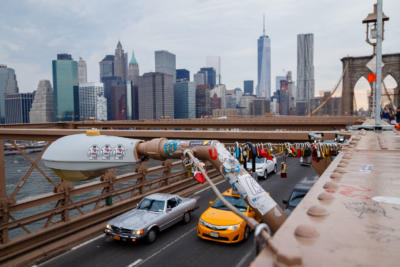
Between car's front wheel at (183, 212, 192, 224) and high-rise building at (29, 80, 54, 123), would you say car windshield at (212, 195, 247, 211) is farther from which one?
high-rise building at (29, 80, 54, 123)

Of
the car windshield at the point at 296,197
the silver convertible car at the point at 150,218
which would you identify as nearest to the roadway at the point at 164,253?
the silver convertible car at the point at 150,218

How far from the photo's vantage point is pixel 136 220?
36.3 feet

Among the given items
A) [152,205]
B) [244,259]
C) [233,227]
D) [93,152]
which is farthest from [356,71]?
[93,152]

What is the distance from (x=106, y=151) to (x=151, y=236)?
816 cm

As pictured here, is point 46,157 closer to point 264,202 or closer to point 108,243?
point 264,202

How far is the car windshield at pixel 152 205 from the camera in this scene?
1197 centimetres

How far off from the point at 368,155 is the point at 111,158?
355cm

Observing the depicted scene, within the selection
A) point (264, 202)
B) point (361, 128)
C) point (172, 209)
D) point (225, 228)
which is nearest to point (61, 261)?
point (172, 209)

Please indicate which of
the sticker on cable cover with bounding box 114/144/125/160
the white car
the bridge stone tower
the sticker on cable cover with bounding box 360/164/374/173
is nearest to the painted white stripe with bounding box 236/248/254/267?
the sticker on cable cover with bounding box 360/164/374/173

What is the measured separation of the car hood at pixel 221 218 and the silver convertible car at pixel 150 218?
162 cm

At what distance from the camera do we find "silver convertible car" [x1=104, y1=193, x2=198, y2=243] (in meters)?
10.6

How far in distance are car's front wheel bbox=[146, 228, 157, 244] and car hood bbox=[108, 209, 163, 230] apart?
0.33 meters

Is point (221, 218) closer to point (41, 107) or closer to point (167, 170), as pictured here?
point (167, 170)

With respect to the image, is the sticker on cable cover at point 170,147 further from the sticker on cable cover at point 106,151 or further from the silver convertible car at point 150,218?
the silver convertible car at point 150,218
